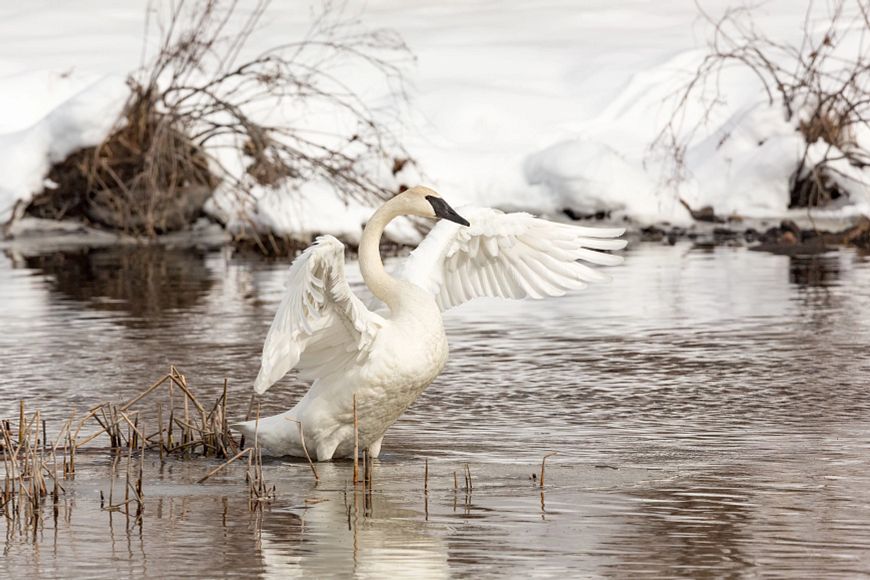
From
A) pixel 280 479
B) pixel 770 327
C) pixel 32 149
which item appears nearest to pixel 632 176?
pixel 32 149

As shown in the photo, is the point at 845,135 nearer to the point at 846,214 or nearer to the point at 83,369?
the point at 846,214

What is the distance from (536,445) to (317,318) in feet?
4.58

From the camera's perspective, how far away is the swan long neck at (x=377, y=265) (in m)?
8.13

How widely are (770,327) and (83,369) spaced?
17.3 feet

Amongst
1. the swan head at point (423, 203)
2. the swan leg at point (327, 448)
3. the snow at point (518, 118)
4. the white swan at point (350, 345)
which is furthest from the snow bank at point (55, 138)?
the swan leg at point (327, 448)

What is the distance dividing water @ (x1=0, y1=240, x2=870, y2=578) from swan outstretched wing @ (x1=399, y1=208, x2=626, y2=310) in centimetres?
72

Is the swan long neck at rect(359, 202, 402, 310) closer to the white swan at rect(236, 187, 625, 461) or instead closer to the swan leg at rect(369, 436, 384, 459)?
the white swan at rect(236, 187, 625, 461)

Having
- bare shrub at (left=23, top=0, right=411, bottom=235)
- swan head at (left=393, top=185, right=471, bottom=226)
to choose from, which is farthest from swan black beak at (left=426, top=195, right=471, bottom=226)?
bare shrub at (left=23, top=0, right=411, bottom=235)

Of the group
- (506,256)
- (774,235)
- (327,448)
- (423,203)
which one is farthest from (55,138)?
(327,448)

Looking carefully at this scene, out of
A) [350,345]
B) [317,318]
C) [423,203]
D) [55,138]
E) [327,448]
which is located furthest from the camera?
[55,138]

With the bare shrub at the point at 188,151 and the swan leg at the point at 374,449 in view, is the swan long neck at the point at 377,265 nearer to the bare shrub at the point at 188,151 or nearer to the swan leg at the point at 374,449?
the swan leg at the point at 374,449

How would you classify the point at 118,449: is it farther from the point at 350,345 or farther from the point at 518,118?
the point at 518,118

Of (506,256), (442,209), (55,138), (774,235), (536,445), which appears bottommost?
(536,445)

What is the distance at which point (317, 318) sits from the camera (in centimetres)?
777
